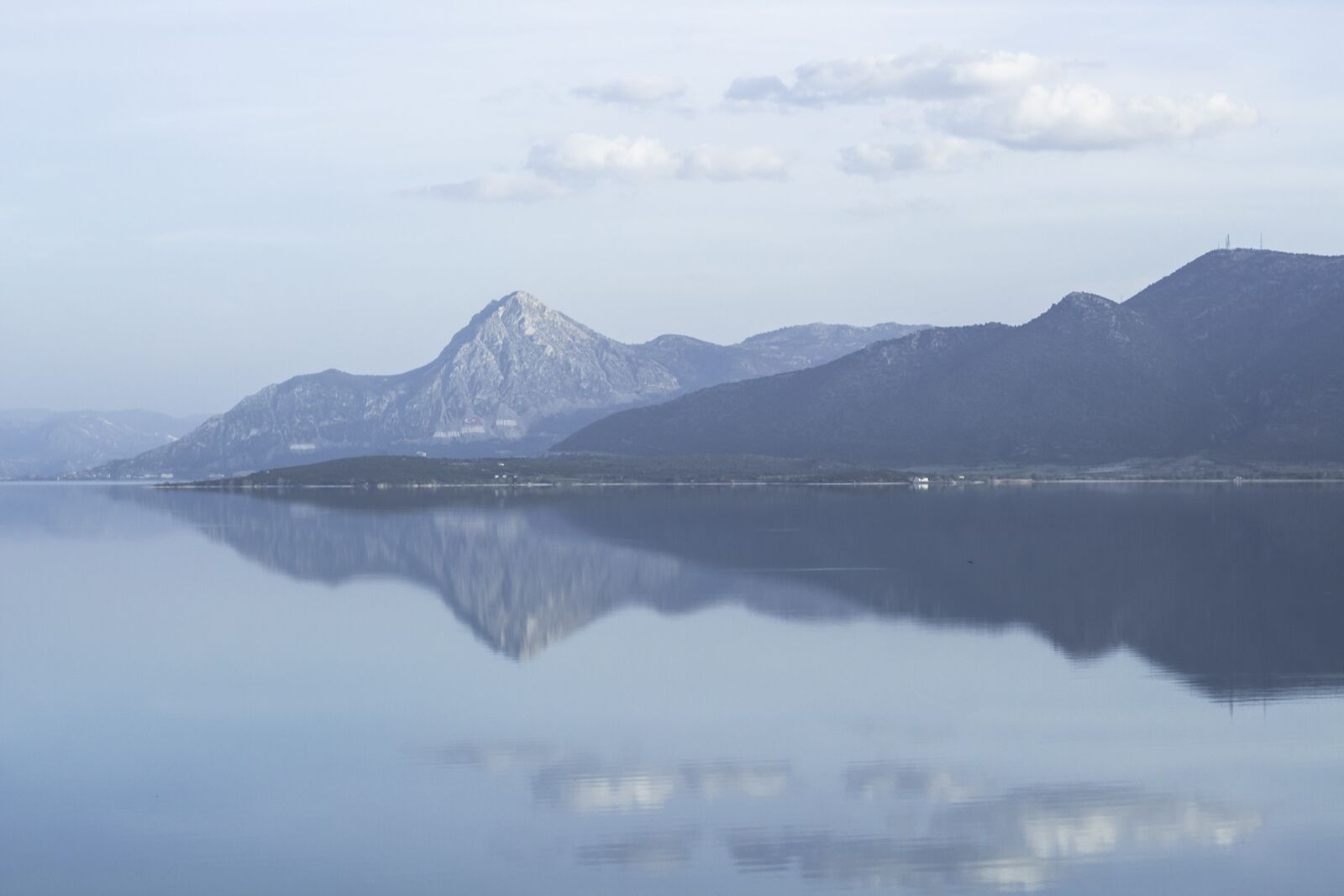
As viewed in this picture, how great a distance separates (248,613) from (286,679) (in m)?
13.5

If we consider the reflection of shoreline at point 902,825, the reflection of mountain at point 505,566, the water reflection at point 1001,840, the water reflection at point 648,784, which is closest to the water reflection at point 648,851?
the reflection of shoreline at point 902,825

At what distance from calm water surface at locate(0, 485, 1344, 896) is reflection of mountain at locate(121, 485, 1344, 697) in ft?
1.08

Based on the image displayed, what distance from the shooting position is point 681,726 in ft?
92.5

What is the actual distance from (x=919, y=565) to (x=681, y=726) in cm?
3204

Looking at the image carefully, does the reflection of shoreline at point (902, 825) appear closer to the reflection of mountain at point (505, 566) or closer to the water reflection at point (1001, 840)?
the water reflection at point (1001, 840)

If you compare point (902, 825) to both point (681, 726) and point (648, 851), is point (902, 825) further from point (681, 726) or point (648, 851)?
point (681, 726)

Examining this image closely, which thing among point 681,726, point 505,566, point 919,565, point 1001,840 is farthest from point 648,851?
point 505,566

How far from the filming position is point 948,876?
1888cm

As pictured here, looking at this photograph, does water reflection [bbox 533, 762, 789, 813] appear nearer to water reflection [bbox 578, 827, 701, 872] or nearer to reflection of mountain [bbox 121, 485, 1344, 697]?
water reflection [bbox 578, 827, 701, 872]

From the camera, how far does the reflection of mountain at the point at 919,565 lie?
40.0 m

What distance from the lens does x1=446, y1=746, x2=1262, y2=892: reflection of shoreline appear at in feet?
63.1

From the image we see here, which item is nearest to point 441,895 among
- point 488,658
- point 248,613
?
point 488,658

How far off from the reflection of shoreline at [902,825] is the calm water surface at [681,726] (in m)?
0.07

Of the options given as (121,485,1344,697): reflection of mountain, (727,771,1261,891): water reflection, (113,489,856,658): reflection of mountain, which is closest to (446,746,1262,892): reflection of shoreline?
(727,771,1261,891): water reflection
